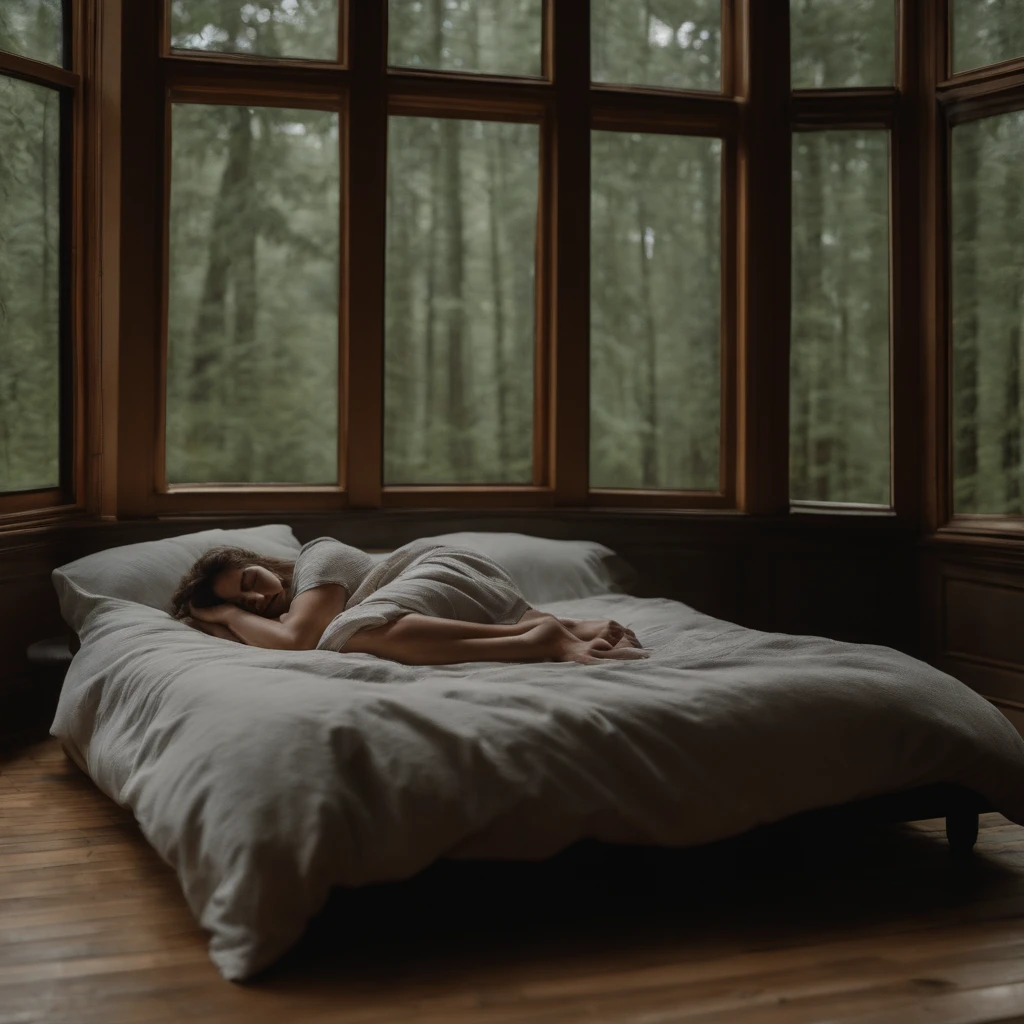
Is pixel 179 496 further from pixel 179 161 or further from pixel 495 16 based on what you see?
pixel 495 16

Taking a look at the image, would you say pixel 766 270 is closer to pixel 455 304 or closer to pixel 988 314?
pixel 988 314

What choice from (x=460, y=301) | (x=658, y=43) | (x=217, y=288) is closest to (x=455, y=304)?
(x=460, y=301)

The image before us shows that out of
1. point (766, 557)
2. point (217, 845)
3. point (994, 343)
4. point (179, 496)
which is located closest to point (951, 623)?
point (766, 557)

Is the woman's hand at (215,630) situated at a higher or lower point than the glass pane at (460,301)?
lower

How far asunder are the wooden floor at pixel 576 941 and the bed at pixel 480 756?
107 millimetres

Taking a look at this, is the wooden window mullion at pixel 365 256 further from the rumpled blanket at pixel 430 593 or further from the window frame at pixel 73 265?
the rumpled blanket at pixel 430 593

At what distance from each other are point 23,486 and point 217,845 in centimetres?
237

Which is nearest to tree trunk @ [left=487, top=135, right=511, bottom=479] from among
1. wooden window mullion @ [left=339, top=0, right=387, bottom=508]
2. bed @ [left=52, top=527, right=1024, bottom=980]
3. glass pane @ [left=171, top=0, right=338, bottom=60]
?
wooden window mullion @ [left=339, top=0, right=387, bottom=508]

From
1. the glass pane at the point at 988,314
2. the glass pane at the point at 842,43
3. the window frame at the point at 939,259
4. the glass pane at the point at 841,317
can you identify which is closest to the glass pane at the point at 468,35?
the glass pane at the point at 842,43

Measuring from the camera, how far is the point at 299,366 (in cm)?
449

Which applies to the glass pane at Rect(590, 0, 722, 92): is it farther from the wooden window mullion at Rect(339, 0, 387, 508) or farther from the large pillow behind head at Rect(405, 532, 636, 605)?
the large pillow behind head at Rect(405, 532, 636, 605)

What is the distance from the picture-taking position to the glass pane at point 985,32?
420 centimetres

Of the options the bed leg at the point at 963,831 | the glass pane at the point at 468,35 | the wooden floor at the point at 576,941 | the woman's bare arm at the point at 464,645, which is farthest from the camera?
the glass pane at the point at 468,35

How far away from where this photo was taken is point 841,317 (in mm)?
4664
